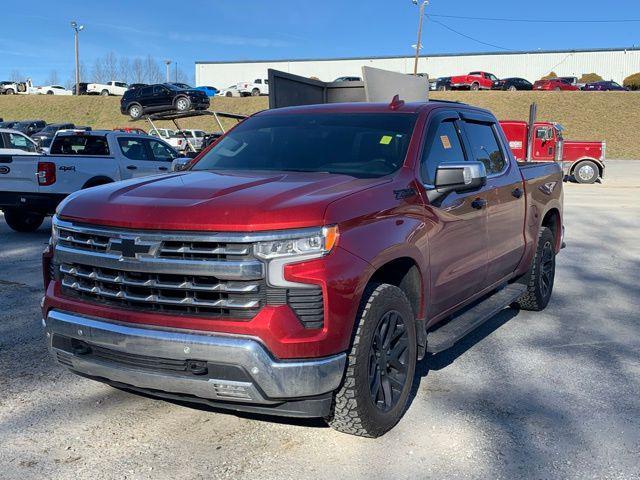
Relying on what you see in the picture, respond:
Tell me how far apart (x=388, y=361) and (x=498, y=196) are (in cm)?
215

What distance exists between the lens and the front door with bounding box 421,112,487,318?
14.1 ft

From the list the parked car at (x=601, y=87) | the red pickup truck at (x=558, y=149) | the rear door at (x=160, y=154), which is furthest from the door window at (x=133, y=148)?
the parked car at (x=601, y=87)

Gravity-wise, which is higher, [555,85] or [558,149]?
[555,85]

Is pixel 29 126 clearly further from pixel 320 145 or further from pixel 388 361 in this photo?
pixel 388 361

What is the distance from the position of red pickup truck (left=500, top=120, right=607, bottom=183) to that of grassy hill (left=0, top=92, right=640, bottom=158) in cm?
1922

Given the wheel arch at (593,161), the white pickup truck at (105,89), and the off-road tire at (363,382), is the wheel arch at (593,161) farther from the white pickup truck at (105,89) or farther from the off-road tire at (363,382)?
the white pickup truck at (105,89)

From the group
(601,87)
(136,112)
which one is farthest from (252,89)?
(136,112)

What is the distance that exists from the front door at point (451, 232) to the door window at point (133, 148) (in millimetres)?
8408

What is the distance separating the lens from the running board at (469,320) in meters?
4.34

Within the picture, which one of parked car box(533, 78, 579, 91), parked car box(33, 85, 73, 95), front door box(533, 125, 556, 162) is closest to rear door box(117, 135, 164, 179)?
front door box(533, 125, 556, 162)

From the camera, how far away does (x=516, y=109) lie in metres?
48.9

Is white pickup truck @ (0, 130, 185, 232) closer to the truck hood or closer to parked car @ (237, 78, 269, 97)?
the truck hood

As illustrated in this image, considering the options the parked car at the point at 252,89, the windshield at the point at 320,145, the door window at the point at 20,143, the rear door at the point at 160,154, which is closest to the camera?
the windshield at the point at 320,145

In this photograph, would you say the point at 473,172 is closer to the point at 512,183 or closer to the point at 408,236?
the point at 408,236
